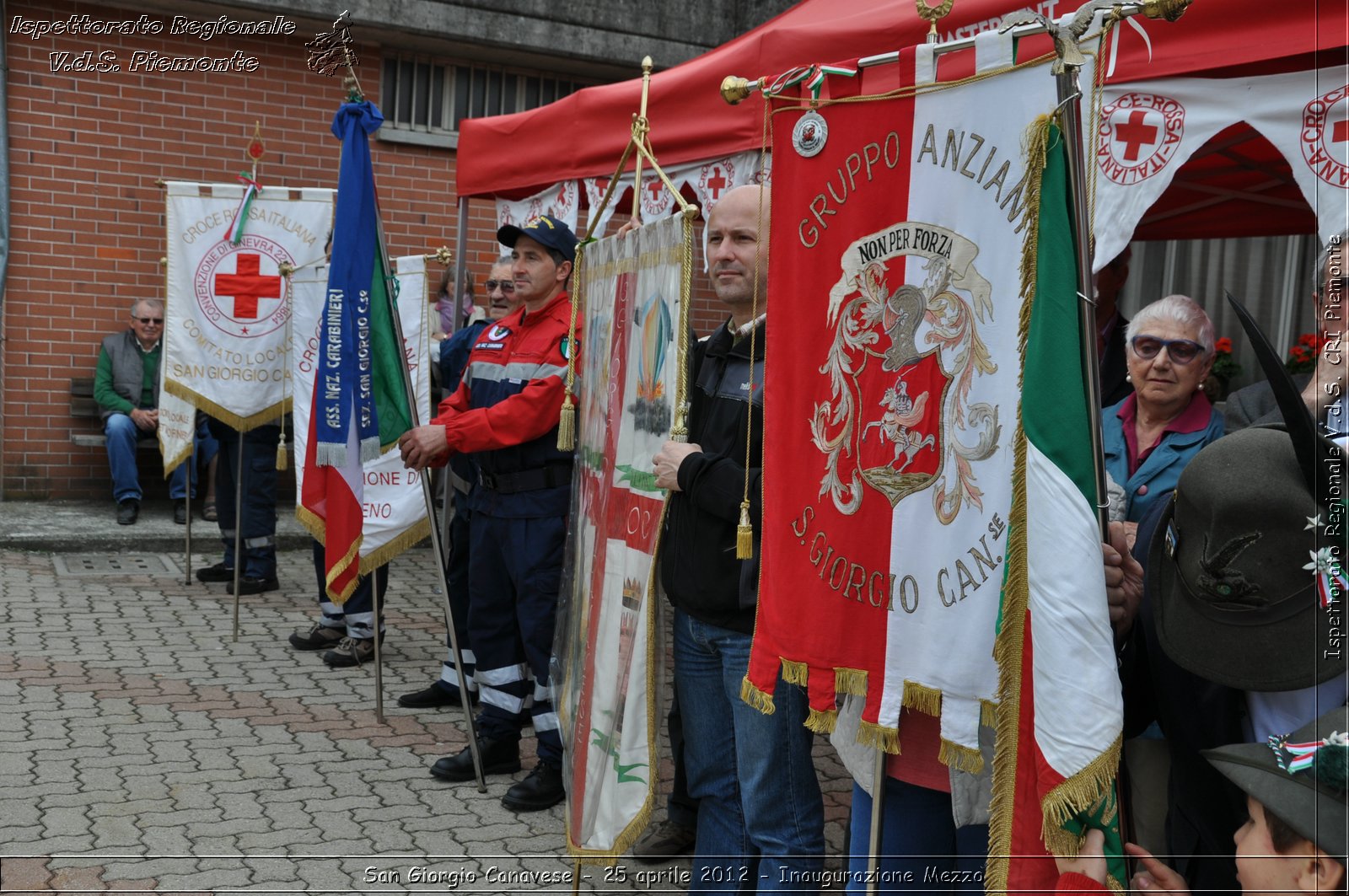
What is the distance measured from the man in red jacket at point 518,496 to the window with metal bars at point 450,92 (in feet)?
22.4

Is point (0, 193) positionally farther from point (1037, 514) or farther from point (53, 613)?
point (1037, 514)

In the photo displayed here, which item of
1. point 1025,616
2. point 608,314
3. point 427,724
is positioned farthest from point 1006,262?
point 427,724

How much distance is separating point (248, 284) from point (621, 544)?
493 centimetres

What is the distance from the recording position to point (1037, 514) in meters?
2.02

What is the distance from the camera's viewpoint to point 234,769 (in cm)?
476

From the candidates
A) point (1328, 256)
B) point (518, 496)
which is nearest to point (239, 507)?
point (518, 496)

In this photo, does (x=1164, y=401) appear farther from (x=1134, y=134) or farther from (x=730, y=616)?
(x=730, y=616)

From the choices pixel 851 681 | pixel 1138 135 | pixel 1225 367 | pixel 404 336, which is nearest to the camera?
pixel 851 681

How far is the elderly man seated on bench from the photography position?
9703mm

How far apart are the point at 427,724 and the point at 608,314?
277 centimetres

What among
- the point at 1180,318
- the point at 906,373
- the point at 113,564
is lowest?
the point at 113,564

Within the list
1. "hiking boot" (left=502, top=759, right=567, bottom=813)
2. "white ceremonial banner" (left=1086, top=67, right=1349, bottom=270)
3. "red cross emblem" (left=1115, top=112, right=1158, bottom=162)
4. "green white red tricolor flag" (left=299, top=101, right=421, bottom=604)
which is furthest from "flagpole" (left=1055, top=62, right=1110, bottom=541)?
"green white red tricolor flag" (left=299, top=101, right=421, bottom=604)

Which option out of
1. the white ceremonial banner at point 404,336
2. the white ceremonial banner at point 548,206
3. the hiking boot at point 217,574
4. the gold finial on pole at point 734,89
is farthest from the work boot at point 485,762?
the hiking boot at point 217,574

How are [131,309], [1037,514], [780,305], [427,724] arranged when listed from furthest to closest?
[131,309], [427,724], [780,305], [1037,514]
